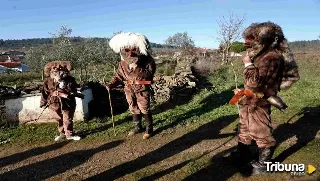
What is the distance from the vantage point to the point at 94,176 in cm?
517

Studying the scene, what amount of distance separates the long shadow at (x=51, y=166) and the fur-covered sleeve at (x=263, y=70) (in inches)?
128

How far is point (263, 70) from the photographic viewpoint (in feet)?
14.6

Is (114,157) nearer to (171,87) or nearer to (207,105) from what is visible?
(207,105)

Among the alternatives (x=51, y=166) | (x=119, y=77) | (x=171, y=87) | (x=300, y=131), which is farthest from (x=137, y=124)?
(x=171, y=87)

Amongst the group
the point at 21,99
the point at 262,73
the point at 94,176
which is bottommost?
the point at 94,176

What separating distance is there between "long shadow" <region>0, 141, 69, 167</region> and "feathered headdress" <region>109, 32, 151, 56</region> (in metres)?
2.37

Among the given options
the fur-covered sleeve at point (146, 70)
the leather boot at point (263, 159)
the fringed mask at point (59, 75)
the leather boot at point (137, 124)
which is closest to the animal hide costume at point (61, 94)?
the fringed mask at point (59, 75)

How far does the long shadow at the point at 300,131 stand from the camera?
5499mm

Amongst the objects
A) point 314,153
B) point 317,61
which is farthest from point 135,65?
point 317,61

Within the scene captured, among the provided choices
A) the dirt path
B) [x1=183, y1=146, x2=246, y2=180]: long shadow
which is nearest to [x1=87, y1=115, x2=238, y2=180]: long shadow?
the dirt path

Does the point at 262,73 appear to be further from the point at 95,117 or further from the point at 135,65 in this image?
the point at 95,117

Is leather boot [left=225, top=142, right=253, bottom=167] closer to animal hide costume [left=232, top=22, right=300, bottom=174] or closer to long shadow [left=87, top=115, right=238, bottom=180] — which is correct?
animal hide costume [left=232, top=22, right=300, bottom=174]

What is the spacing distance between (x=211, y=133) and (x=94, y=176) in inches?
106

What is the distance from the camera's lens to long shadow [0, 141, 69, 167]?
6.24 metres
